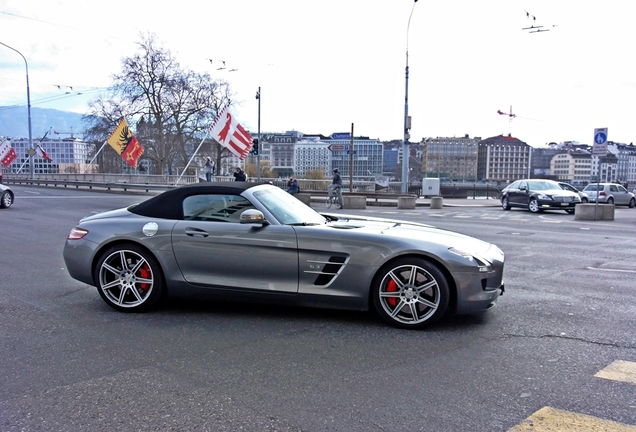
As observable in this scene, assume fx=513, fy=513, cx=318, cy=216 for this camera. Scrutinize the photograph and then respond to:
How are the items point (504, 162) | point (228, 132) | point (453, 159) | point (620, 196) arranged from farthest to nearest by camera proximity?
point (453, 159) → point (504, 162) → point (620, 196) → point (228, 132)

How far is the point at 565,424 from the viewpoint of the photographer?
9.63 ft

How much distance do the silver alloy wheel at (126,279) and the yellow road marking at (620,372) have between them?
4.02 metres

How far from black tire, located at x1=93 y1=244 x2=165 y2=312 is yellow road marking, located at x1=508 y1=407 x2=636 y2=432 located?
358 centimetres

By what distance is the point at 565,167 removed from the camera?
216 ft

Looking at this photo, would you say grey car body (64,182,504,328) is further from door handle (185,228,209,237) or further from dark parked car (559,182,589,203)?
dark parked car (559,182,589,203)

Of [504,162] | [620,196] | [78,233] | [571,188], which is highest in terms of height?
[504,162]

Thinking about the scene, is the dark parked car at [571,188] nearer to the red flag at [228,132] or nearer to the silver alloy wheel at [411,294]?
the red flag at [228,132]

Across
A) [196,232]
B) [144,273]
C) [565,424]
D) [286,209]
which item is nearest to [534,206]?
[286,209]

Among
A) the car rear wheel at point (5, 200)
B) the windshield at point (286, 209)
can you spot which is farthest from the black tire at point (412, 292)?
the car rear wheel at point (5, 200)

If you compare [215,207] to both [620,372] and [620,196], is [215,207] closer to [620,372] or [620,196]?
[620,372]

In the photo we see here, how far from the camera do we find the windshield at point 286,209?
513 centimetres

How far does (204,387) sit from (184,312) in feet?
6.32

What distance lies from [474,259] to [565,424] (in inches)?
75.2

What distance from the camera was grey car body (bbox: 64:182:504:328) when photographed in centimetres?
465
